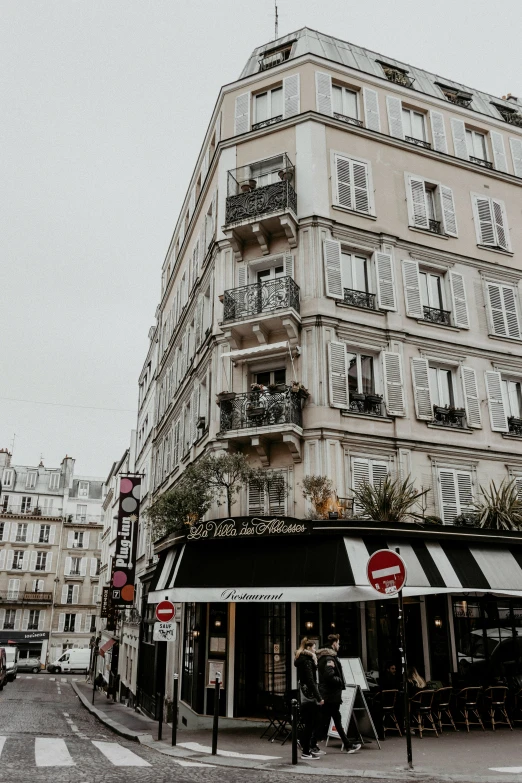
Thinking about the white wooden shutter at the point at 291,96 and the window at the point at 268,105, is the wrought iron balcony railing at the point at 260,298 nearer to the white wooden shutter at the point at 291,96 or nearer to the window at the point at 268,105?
the white wooden shutter at the point at 291,96

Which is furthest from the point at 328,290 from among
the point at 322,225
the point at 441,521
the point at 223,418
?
the point at 441,521

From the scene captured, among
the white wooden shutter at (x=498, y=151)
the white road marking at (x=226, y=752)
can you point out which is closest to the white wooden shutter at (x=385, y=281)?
the white wooden shutter at (x=498, y=151)

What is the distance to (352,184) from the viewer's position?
733 inches

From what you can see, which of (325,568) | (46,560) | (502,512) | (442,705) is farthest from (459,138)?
(46,560)

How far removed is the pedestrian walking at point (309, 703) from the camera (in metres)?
9.96

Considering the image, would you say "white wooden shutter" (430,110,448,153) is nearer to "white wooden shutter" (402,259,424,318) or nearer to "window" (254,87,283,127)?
"white wooden shutter" (402,259,424,318)

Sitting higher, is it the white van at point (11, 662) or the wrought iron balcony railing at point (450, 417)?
the wrought iron balcony railing at point (450, 417)

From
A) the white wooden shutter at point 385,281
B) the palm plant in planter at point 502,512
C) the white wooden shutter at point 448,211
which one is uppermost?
the white wooden shutter at point 448,211

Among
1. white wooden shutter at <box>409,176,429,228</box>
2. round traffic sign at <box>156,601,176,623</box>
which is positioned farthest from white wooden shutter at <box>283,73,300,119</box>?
round traffic sign at <box>156,601,176,623</box>

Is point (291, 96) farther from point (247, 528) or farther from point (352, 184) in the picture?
point (247, 528)

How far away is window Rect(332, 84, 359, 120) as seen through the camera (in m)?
19.8

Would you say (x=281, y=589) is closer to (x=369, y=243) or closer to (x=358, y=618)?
(x=358, y=618)

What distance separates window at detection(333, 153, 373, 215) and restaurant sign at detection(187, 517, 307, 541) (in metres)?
9.34

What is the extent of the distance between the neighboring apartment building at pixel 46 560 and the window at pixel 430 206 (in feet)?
174
